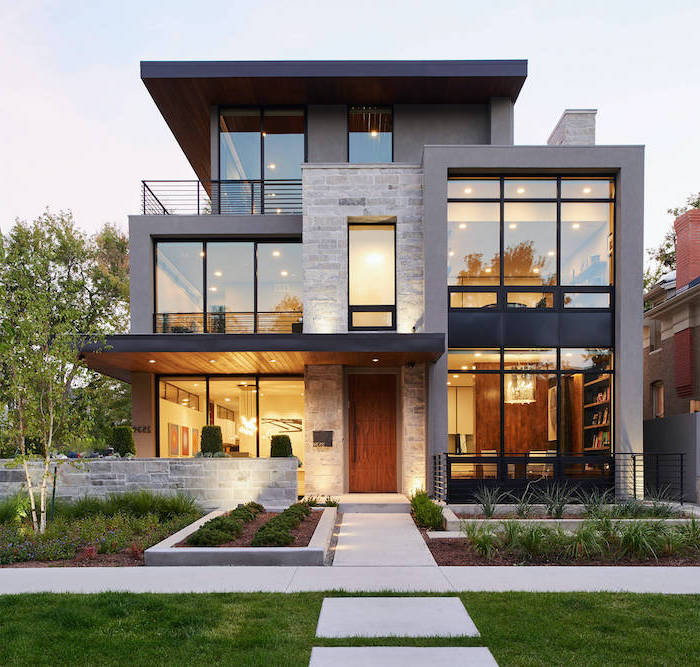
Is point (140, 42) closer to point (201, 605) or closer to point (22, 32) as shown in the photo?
point (22, 32)

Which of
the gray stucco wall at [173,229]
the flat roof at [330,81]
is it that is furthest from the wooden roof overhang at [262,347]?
the flat roof at [330,81]

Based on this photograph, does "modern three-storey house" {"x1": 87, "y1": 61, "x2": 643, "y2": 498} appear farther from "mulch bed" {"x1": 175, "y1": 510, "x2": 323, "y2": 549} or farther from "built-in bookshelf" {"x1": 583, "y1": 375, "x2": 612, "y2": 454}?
"mulch bed" {"x1": 175, "y1": 510, "x2": 323, "y2": 549}

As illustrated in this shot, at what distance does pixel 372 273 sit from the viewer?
15.2m

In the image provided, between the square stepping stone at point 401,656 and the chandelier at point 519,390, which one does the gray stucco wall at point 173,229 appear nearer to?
the chandelier at point 519,390

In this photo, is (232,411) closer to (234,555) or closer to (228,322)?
(228,322)

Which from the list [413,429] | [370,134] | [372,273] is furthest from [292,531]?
[370,134]

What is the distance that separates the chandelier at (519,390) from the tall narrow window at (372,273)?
318 centimetres

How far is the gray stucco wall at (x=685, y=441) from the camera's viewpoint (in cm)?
1347

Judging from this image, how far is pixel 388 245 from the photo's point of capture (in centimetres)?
1534

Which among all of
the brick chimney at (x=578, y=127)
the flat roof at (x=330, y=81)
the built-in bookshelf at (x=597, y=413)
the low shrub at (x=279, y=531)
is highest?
the flat roof at (x=330, y=81)

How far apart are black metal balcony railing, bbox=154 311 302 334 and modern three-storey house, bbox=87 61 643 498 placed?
4 cm

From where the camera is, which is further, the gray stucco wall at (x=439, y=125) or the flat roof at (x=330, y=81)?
the gray stucco wall at (x=439, y=125)

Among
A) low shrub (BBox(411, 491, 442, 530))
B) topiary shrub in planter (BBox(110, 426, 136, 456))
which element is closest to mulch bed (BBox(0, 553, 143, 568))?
low shrub (BBox(411, 491, 442, 530))

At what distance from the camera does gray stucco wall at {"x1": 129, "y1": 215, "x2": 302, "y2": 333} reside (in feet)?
51.7
